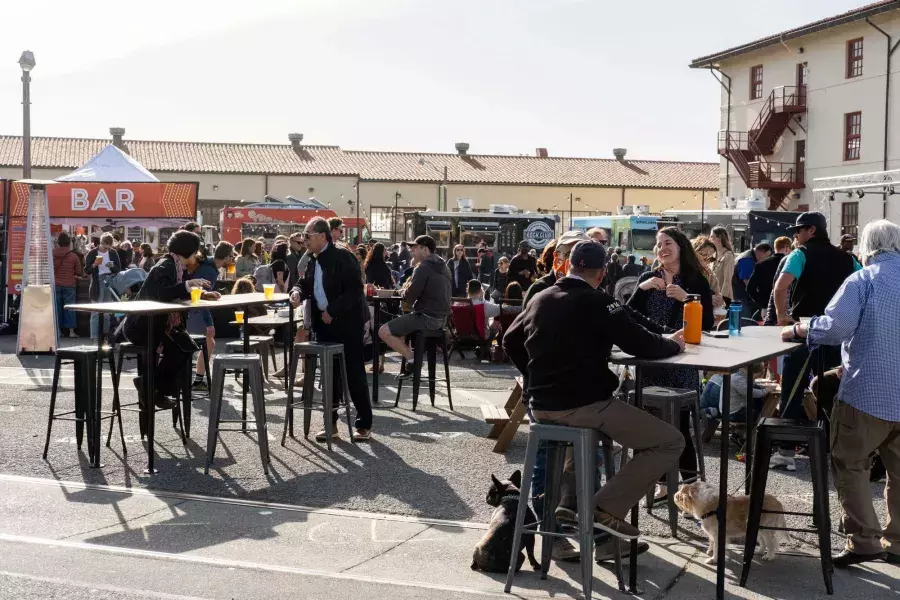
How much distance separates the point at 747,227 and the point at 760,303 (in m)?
15.2

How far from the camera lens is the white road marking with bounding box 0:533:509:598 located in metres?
5.29

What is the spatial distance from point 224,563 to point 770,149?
38.7 m

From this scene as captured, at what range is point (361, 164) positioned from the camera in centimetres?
6156

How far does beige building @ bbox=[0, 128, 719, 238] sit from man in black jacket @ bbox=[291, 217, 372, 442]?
44.9 m

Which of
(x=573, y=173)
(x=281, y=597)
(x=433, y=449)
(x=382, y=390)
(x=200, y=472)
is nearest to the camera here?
(x=281, y=597)

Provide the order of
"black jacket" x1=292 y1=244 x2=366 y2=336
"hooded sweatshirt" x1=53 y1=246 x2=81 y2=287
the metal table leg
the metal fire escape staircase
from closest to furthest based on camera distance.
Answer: the metal table leg, "black jacket" x1=292 y1=244 x2=366 y2=336, "hooded sweatshirt" x1=53 y1=246 x2=81 y2=287, the metal fire escape staircase

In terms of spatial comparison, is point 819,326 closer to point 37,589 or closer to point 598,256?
point 598,256

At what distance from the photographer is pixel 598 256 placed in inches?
206

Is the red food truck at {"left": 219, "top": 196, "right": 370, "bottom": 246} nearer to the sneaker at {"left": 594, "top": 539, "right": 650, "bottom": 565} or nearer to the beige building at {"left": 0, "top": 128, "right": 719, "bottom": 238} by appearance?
the beige building at {"left": 0, "top": 128, "right": 719, "bottom": 238}

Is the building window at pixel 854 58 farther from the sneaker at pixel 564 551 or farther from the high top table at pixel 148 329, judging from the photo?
the sneaker at pixel 564 551

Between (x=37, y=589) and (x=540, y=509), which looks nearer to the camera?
(x=37, y=589)

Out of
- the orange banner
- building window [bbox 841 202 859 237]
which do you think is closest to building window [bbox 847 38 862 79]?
building window [bbox 841 202 859 237]

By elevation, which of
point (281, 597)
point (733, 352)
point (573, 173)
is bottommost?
point (281, 597)

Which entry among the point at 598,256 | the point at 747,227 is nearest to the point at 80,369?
the point at 598,256
